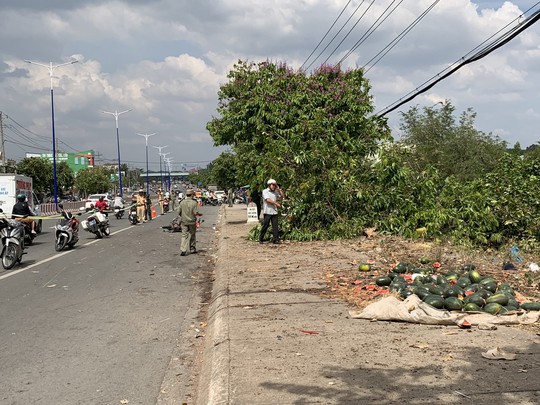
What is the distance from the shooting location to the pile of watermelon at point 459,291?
21.1 feet

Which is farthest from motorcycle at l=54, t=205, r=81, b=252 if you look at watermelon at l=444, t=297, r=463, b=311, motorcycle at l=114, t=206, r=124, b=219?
motorcycle at l=114, t=206, r=124, b=219

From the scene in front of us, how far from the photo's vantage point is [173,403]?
4762 mm

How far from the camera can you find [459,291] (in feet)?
22.8

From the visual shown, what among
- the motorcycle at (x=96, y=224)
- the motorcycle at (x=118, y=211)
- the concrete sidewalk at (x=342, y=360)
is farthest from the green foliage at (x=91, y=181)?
the concrete sidewalk at (x=342, y=360)

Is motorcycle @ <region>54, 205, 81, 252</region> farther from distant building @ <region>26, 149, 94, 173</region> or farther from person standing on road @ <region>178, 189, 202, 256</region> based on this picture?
distant building @ <region>26, 149, 94, 173</region>

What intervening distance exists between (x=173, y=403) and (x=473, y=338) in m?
2.92

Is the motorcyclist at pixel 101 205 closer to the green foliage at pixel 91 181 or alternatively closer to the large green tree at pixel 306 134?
the large green tree at pixel 306 134

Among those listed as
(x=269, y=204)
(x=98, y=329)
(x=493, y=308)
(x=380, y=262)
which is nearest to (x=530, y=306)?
(x=493, y=308)

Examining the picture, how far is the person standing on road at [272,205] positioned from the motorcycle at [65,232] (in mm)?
5614

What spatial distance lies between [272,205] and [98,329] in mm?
8097

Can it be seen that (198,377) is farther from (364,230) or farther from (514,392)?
→ (364,230)

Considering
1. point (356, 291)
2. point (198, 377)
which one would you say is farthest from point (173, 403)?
point (356, 291)

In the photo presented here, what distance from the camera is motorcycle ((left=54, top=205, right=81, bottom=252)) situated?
52.1ft

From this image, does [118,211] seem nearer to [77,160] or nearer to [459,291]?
[459,291]
